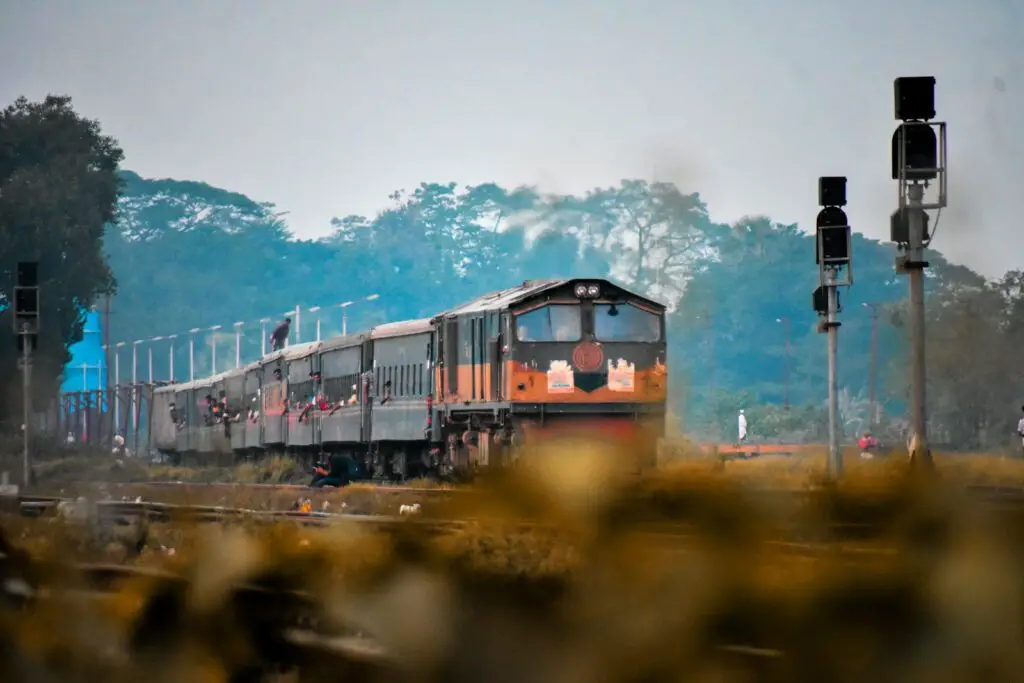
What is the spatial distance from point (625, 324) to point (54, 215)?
3226 centimetres

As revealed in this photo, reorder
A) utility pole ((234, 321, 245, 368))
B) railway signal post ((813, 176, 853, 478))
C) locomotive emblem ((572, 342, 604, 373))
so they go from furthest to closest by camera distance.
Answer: utility pole ((234, 321, 245, 368)) → locomotive emblem ((572, 342, 604, 373)) → railway signal post ((813, 176, 853, 478))

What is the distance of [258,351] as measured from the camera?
4525 inches

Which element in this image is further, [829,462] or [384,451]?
[384,451]

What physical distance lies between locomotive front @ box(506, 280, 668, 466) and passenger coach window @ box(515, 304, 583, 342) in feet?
0.05

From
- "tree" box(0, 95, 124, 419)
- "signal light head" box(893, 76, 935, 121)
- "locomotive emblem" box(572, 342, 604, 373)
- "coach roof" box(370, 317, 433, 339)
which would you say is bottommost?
"locomotive emblem" box(572, 342, 604, 373)

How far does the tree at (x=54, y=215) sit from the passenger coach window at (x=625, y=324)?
97.0 ft

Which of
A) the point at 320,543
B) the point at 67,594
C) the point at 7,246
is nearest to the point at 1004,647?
the point at 320,543

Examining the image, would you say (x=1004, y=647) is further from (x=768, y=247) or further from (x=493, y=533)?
(x=768, y=247)

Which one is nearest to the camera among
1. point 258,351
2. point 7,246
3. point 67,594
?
point 67,594

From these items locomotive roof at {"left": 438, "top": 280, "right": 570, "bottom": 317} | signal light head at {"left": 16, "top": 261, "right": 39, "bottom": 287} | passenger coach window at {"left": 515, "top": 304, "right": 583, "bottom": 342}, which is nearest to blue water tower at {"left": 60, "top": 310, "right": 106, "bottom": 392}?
signal light head at {"left": 16, "top": 261, "right": 39, "bottom": 287}

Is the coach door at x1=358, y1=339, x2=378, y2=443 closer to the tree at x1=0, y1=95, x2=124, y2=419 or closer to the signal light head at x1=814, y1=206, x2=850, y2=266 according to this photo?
the signal light head at x1=814, y1=206, x2=850, y2=266

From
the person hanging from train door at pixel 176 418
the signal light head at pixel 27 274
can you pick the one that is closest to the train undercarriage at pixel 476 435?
A: the signal light head at pixel 27 274

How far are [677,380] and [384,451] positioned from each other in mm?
5655

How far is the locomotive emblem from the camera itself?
2352 centimetres
